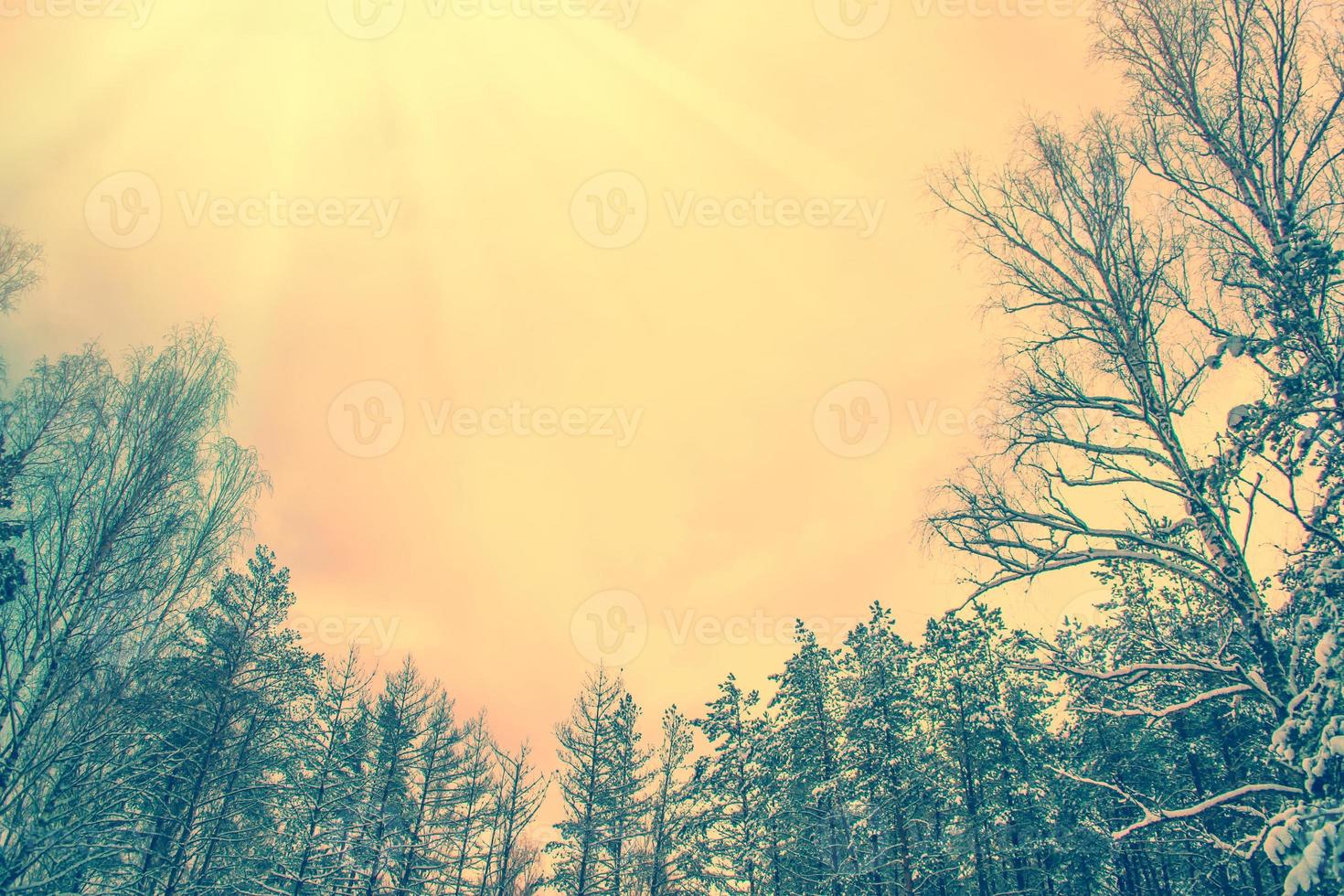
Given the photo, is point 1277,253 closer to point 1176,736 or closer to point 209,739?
point 209,739

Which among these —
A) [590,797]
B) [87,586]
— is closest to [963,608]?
[87,586]

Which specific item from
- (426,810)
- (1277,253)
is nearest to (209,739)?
(426,810)

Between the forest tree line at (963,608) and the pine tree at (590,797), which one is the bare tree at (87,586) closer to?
the forest tree line at (963,608)

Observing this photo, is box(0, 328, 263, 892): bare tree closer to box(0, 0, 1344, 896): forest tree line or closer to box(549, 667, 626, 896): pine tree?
box(0, 0, 1344, 896): forest tree line

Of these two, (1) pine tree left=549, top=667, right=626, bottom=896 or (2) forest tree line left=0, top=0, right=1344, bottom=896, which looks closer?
(2) forest tree line left=0, top=0, right=1344, bottom=896

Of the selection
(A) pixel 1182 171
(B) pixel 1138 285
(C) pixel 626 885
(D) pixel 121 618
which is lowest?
(C) pixel 626 885

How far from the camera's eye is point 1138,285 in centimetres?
884

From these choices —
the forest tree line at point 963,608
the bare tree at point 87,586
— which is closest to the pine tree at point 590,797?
the forest tree line at point 963,608

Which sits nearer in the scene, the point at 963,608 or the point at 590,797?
the point at 963,608

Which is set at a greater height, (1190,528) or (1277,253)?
(1277,253)

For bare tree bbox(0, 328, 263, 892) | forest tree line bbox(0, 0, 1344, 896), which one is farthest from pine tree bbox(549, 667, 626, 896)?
bare tree bbox(0, 328, 263, 892)

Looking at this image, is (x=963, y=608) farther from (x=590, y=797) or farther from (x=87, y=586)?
(x=590, y=797)

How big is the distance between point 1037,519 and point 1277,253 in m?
4.17

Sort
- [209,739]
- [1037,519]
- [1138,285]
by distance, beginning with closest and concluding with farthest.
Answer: [1037,519]
[1138,285]
[209,739]
